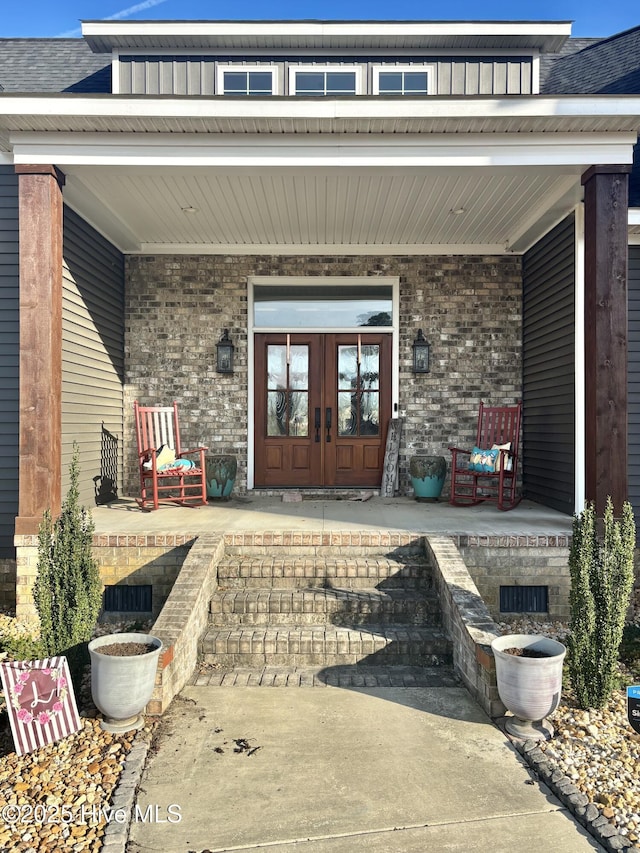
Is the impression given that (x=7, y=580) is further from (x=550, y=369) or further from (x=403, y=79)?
(x=403, y=79)

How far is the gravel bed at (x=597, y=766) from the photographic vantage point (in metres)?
2.03

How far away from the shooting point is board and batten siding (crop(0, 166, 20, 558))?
4.59 meters

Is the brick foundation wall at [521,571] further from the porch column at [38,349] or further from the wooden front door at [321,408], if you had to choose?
the porch column at [38,349]

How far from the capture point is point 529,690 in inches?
101

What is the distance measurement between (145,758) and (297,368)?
4699 mm

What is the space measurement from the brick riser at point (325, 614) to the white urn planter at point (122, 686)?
2.34 feet

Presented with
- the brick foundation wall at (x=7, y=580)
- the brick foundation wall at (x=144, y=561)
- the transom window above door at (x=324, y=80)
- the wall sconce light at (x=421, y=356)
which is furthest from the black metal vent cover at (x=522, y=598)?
the transom window above door at (x=324, y=80)

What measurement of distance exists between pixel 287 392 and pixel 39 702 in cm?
443

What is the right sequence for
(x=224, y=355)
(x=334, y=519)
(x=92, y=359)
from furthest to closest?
(x=224, y=355)
(x=92, y=359)
(x=334, y=519)

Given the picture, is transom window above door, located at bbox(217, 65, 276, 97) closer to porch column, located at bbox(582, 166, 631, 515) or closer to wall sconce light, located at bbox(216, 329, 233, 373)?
wall sconce light, located at bbox(216, 329, 233, 373)

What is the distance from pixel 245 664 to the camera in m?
3.35

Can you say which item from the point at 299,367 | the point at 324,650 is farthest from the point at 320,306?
the point at 324,650

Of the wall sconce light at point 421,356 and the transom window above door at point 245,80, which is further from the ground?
the transom window above door at point 245,80


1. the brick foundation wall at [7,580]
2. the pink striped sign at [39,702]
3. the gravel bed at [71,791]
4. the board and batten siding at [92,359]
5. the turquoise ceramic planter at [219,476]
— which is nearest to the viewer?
the gravel bed at [71,791]
